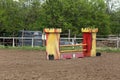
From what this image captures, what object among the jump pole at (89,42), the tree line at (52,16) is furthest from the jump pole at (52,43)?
the tree line at (52,16)

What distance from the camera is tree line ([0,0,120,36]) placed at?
4288cm

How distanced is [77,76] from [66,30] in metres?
33.1

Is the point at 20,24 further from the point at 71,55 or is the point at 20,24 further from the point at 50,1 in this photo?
the point at 71,55

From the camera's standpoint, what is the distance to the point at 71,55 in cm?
1625

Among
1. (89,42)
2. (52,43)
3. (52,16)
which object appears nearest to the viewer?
(52,43)

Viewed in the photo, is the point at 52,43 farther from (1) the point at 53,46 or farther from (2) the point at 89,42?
(2) the point at 89,42

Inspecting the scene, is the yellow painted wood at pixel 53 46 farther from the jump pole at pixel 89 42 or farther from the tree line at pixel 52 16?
the tree line at pixel 52 16

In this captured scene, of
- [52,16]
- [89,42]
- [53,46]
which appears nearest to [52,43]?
[53,46]

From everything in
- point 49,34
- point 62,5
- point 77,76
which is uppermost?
point 62,5

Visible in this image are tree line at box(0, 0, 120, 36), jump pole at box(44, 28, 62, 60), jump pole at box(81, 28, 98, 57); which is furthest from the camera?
tree line at box(0, 0, 120, 36)

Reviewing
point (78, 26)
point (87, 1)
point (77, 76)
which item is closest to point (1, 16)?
point (78, 26)

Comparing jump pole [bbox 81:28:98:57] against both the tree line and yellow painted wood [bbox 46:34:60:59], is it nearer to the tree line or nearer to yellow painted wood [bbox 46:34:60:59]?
yellow painted wood [bbox 46:34:60:59]

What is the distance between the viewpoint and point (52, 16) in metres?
43.5

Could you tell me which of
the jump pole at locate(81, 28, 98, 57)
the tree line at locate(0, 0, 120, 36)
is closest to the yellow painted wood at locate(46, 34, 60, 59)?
Answer: the jump pole at locate(81, 28, 98, 57)
